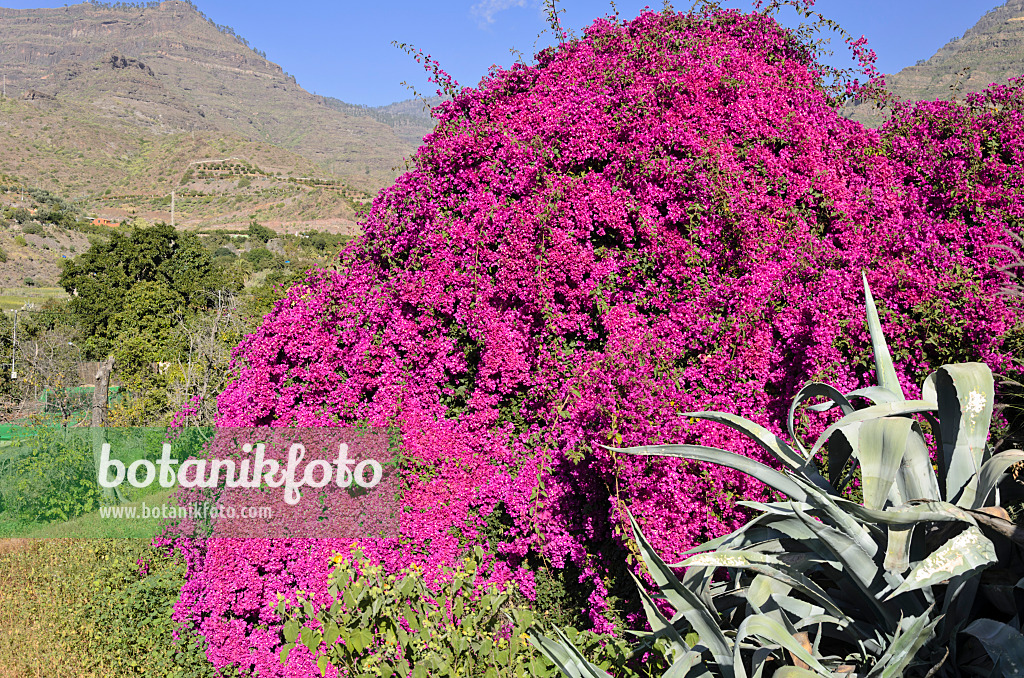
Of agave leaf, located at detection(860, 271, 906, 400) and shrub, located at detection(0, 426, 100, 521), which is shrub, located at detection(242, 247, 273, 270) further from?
agave leaf, located at detection(860, 271, 906, 400)

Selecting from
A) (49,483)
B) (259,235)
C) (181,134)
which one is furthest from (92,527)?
(181,134)

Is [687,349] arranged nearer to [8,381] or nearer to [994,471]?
[994,471]

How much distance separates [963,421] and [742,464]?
0.95 m

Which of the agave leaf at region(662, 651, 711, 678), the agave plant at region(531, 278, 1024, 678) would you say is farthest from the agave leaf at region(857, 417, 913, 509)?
the agave leaf at region(662, 651, 711, 678)

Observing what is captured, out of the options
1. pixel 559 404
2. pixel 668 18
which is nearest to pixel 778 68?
pixel 668 18

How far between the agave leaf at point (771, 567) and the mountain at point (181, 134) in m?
4.70

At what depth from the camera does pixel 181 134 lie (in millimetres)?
93562

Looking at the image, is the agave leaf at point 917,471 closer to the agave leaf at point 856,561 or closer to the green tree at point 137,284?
the agave leaf at point 856,561

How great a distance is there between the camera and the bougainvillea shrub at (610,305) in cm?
416

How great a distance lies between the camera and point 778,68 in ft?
19.9

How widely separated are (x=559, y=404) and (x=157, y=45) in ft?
746

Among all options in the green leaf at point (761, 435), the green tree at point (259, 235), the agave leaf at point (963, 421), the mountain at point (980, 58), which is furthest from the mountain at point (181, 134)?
the mountain at point (980, 58)

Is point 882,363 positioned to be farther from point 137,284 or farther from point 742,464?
point 137,284

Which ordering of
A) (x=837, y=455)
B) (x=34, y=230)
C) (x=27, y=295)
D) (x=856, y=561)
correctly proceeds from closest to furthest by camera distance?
(x=856, y=561), (x=837, y=455), (x=27, y=295), (x=34, y=230)
